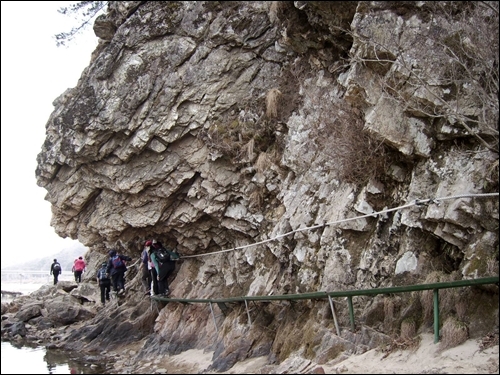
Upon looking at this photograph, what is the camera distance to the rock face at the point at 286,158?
8336mm

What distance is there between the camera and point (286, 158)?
12820 millimetres

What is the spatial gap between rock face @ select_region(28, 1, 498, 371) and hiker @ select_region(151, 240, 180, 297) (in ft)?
1.57

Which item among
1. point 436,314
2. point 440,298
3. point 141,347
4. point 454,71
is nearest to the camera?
point 436,314

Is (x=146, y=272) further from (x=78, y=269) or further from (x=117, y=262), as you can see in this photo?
(x=78, y=269)

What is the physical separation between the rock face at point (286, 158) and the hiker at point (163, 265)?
0.48 metres

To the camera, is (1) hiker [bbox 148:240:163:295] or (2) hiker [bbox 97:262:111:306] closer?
(1) hiker [bbox 148:240:163:295]

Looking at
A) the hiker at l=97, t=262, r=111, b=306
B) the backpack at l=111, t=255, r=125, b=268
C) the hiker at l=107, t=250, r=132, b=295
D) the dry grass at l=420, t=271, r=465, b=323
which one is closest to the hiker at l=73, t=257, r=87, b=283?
the hiker at l=97, t=262, r=111, b=306

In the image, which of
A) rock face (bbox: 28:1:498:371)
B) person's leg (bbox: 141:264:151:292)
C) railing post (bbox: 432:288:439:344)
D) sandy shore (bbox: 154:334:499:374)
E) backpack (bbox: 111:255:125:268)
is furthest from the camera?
backpack (bbox: 111:255:125:268)

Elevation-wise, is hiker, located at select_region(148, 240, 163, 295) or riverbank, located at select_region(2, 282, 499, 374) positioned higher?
hiker, located at select_region(148, 240, 163, 295)

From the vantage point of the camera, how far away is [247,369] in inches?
382

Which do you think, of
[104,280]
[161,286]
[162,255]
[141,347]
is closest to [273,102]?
[162,255]

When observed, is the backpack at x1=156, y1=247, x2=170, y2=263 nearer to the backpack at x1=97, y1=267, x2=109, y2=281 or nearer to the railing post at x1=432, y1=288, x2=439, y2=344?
the backpack at x1=97, y1=267, x2=109, y2=281

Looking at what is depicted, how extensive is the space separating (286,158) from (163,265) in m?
6.04

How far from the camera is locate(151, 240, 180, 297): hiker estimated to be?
15.9 meters
